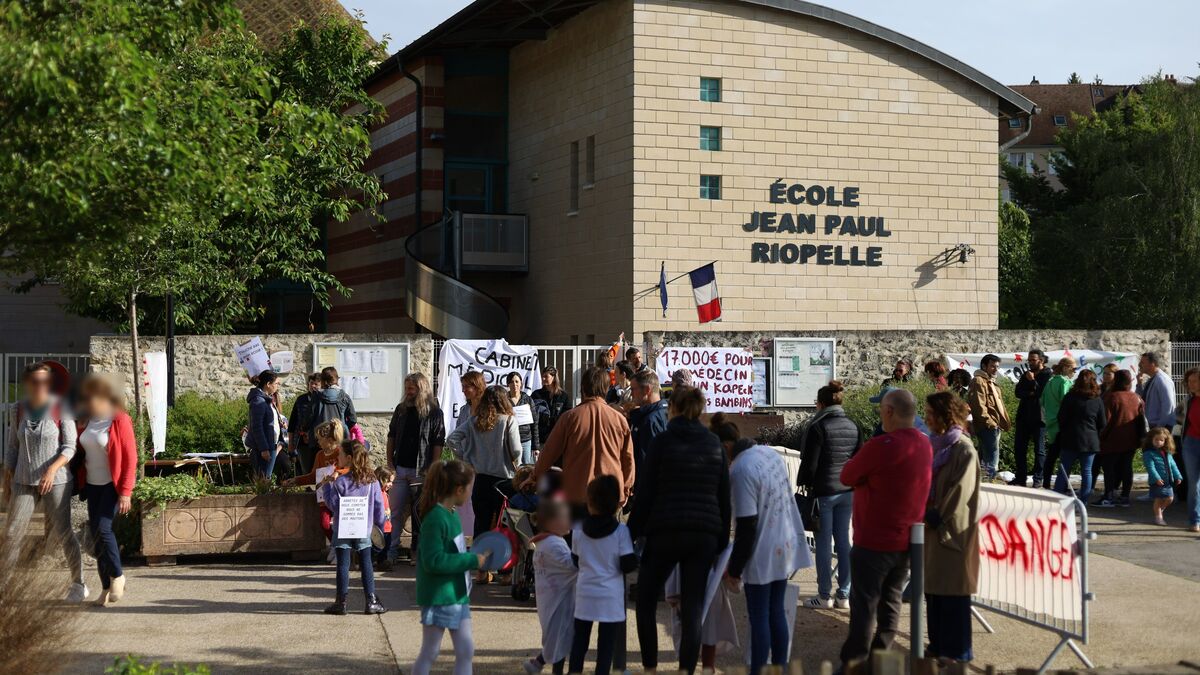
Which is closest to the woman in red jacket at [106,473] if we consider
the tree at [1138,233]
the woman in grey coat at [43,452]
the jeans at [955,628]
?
the woman in grey coat at [43,452]

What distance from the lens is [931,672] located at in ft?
15.0

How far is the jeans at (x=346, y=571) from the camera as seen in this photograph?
8992mm

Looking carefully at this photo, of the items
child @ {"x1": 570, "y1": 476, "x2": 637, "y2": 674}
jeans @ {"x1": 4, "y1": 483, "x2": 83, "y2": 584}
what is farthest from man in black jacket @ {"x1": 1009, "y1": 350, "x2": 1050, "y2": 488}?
jeans @ {"x1": 4, "y1": 483, "x2": 83, "y2": 584}

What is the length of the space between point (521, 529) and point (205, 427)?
8.85 meters

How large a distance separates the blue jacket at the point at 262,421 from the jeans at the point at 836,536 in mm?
6515

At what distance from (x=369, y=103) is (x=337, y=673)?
70.7 feet

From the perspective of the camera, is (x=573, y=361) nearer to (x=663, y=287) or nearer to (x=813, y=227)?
(x=663, y=287)

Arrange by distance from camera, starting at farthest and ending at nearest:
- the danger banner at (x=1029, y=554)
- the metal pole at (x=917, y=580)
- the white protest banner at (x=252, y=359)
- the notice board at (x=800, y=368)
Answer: the notice board at (x=800, y=368)
the white protest banner at (x=252, y=359)
the danger banner at (x=1029, y=554)
the metal pole at (x=917, y=580)

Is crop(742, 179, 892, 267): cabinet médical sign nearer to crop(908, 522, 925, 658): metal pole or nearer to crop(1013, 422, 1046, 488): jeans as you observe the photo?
crop(1013, 422, 1046, 488): jeans

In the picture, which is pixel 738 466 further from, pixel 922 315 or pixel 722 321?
pixel 922 315

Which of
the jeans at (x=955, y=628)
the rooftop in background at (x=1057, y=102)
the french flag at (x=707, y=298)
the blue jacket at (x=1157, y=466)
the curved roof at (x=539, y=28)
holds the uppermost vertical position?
the rooftop in background at (x=1057, y=102)

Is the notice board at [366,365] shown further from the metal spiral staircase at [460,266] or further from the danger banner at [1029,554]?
the danger banner at [1029,554]

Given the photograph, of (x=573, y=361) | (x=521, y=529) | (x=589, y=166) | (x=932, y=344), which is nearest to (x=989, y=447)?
(x=932, y=344)

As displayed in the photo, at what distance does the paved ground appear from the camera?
776 centimetres
